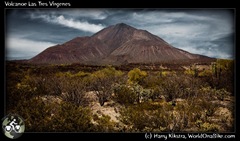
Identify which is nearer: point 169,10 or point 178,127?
point 178,127

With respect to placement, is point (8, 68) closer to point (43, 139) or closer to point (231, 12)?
point (43, 139)

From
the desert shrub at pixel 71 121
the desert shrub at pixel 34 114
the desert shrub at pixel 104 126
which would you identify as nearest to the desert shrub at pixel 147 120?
the desert shrub at pixel 104 126

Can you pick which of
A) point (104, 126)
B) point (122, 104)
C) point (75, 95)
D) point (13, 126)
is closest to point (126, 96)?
point (122, 104)

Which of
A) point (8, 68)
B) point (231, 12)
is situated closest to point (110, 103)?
point (8, 68)

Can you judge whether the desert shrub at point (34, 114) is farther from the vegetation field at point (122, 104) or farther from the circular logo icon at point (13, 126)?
the circular logo icon at point (13, 126)

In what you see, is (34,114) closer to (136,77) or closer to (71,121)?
(71,121)

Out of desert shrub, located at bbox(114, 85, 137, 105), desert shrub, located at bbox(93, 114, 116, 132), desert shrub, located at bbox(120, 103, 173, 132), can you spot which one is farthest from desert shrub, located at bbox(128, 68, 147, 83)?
desert shrub, located at bbox(93, 114, 116, 132)
